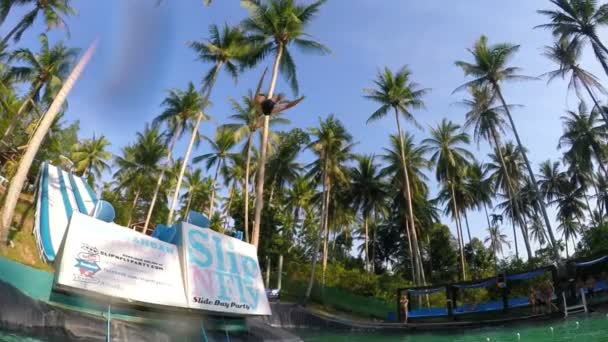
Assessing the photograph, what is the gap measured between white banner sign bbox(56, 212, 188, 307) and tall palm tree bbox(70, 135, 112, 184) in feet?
113

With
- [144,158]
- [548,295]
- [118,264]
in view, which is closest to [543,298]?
[548,295]

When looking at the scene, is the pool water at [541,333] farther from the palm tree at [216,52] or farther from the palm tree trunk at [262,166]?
the palm tree at [216,52]

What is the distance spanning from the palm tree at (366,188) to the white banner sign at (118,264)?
2837 cm

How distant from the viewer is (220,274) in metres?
10.7

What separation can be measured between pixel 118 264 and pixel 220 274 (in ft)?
9.53

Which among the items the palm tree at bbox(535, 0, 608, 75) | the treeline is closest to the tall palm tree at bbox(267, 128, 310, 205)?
the treeline

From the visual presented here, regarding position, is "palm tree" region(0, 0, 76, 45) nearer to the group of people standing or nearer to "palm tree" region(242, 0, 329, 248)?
"palm tree" region(242, 0, 329, 248)

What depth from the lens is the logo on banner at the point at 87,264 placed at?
779cm

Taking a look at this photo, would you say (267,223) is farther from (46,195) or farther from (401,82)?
(46,195)

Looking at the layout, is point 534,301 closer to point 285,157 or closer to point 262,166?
point 262,166

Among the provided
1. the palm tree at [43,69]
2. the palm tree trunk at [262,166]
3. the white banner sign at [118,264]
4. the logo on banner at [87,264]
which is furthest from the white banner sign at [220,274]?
the palm tree at [43,69]

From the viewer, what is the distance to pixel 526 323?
660 inches

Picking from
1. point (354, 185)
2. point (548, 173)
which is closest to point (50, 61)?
point (354, 185)

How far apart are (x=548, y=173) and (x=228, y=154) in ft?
124
